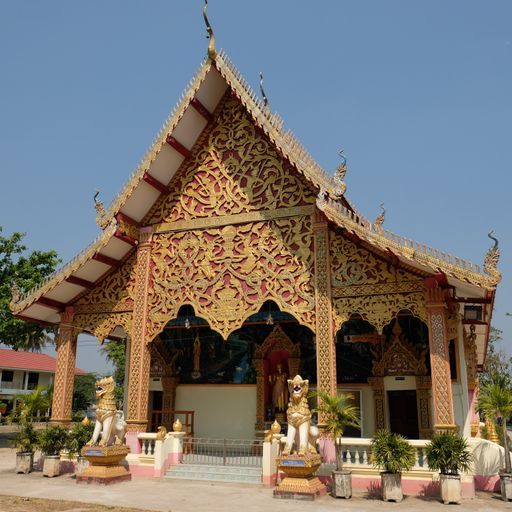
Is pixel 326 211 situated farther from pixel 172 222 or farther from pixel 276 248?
pixel 172 222

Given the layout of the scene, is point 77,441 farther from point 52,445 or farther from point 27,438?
point 27,438

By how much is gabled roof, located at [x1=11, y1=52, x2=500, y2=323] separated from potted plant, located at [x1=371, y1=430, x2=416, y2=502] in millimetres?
3087

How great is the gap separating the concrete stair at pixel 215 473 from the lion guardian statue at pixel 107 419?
1228 millimetres

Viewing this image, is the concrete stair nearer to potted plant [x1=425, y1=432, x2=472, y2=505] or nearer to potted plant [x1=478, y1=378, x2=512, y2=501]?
potted plant [x1=425, y1=432, x2=472, y2=505]

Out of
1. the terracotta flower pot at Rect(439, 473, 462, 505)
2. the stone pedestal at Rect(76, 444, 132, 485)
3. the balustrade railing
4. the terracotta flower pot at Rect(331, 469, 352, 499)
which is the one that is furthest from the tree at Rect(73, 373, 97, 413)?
the terracotta flower pot at Rect(439, 473, 462, 505)

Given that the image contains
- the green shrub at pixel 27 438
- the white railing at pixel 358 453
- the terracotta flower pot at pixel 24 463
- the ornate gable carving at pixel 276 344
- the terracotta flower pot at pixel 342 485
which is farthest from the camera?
the ornate gable carving at pixel 276 344

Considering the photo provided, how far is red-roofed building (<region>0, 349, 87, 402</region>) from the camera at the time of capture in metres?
35.7

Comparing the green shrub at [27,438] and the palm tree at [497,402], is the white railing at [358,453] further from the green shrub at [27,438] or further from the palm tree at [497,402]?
the green shrub at [27,438]

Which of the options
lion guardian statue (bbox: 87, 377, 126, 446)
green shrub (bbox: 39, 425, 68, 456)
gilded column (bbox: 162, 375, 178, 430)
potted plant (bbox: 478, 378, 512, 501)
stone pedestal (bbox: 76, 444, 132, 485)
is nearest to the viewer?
potted plant (bbox: 478, 378, 512, 501)

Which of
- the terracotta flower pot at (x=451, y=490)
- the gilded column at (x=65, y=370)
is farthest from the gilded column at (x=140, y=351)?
the terracotta flower pot at (x=451, y=490)

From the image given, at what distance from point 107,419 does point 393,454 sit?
5.23 meters

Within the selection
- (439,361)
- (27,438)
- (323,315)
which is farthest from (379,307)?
(27,438)

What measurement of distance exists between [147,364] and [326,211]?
4.88m

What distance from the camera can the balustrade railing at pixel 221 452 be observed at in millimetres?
10434
